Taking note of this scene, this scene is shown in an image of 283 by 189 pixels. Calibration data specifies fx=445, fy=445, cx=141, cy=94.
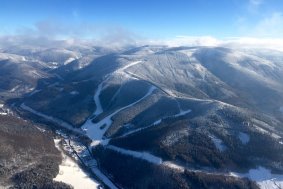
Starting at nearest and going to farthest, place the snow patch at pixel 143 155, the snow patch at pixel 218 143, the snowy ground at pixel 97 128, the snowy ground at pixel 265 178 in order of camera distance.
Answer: the snowy ground at pixel 265 178 < the snow patch at pixel 143 155 < the snow patch at pixel 218 143 < the snowy ground at pixel 97 128

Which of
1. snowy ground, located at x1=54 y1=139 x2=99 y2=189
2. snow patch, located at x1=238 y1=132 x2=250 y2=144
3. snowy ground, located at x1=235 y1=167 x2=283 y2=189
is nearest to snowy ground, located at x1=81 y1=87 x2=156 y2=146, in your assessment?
snowy ground, located at x1=54 y1=139 x2=99 y2=189

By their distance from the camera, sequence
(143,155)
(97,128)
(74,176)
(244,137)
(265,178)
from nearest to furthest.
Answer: (265,178), (74,176), (143,155), (244,137), (97,128)

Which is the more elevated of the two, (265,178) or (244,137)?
(244,137)

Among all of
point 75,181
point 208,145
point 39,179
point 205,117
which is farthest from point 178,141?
point 39,179

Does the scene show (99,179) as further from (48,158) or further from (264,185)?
(264,185)

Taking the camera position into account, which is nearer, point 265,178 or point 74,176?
point 265,178

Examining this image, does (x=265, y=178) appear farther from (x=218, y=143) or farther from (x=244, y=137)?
(x=244, y=137)

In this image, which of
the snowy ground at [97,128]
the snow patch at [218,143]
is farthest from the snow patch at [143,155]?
the snow patch at [218,143]

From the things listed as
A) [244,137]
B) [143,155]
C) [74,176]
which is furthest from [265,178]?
[74,176]

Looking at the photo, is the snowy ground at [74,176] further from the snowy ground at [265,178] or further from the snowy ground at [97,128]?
the snowy ground at [265,178]
